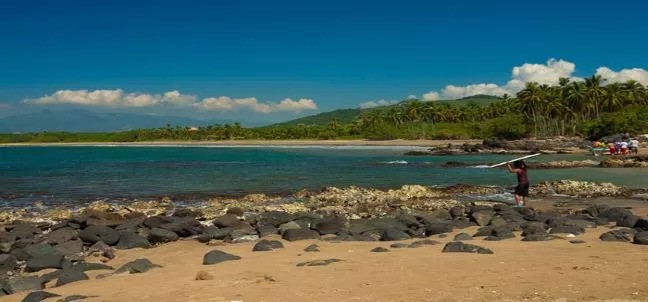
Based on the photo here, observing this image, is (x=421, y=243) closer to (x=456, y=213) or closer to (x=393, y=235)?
Result: (x=393, y=235)

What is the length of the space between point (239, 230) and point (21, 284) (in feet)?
24.9

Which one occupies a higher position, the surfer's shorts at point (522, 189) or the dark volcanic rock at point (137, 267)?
the surfer's shorts at point (522, 189)

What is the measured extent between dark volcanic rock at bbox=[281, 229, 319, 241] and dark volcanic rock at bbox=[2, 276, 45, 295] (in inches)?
272

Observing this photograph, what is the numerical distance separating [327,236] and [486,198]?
46.3 feet

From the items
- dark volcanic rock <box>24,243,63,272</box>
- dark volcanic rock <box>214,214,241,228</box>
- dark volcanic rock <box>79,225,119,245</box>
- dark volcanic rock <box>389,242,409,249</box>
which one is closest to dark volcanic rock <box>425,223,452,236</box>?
dark volcanic rock <box>389,242,409,249</box>

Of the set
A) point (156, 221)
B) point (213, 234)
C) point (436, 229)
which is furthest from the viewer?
point (156, 221)

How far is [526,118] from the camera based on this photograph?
419ft

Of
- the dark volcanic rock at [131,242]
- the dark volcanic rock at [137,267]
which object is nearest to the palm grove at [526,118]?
the dark volcanic rock at [131,242]

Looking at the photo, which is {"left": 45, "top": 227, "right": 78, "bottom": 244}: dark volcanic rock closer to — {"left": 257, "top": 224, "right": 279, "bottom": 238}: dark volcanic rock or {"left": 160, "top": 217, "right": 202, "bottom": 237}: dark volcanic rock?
{"left": 160, "top": 217, "right": 202, "bottom": 237}: dark volcanic rock

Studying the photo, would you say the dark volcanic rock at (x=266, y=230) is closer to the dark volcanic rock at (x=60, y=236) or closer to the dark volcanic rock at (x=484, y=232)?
the dark volcanic rock at (x=60, y=236)

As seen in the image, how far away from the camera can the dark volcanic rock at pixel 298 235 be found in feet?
54.1

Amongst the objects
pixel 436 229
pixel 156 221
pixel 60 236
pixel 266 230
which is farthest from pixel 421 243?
pixel 60 236

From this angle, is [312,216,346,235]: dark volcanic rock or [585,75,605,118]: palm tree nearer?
[312,216,346,235]: dark volcanic rock

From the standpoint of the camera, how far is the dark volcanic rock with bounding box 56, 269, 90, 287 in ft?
37.3
